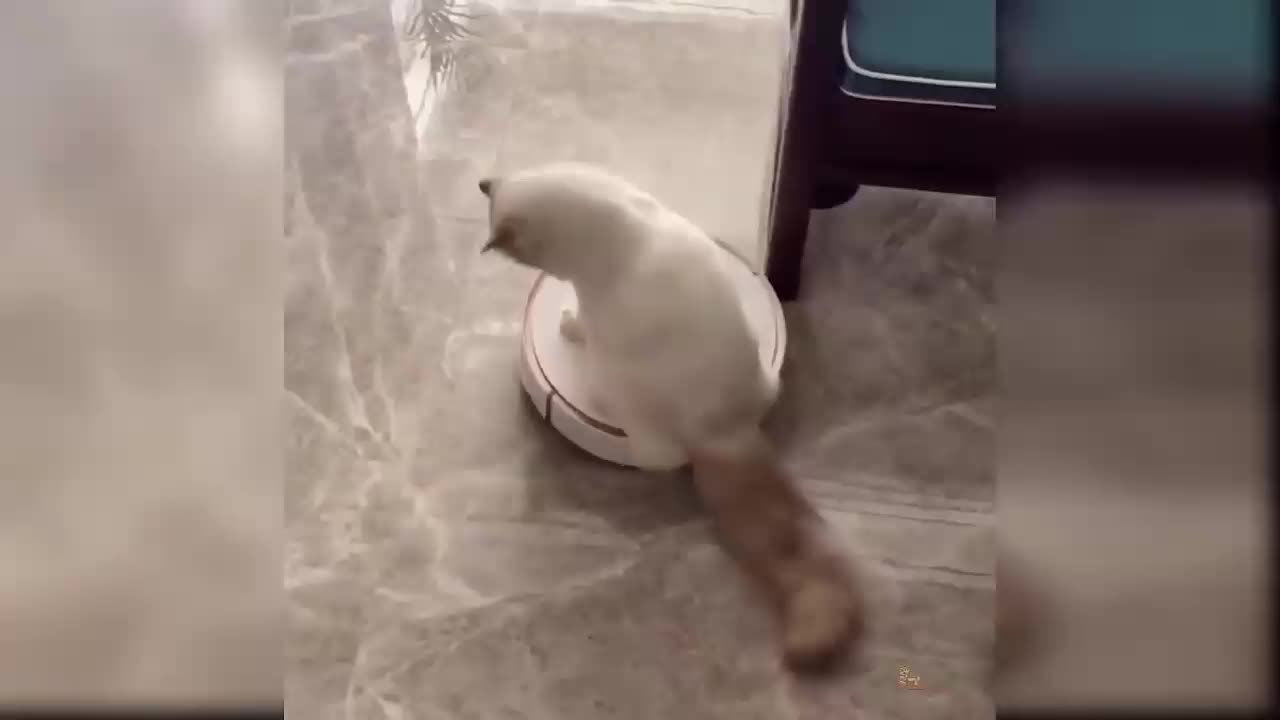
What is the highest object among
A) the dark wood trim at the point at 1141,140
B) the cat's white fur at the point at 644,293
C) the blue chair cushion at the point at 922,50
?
the dark wood trim at the point at 1141,140

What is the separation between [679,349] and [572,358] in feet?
0.64

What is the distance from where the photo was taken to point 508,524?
3.81ft

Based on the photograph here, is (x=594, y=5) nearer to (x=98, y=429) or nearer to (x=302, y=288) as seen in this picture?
(x=302, y=288)

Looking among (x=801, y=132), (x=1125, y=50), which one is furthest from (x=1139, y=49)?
(x=801, y=132)

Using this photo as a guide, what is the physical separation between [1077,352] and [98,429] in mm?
292

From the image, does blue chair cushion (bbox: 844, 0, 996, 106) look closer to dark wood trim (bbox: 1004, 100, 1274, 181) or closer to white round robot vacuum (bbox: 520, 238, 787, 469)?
white round robot vacuum (bbox: 520, 238, 787, 469)

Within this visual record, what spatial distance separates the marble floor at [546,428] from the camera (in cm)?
108

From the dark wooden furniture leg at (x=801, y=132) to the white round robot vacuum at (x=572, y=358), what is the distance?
5cm

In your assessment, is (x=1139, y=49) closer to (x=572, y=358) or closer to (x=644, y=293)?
(x=644, y=293)

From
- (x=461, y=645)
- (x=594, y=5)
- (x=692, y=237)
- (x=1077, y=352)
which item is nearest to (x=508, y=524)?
(x=461, y=645)

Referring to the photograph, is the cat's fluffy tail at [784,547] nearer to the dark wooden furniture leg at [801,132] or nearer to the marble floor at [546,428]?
the marble floor at [546,428]

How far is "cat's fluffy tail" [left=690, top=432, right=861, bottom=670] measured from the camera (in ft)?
3.34

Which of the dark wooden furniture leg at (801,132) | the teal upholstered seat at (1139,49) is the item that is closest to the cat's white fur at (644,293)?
the dark wooden furniture leg at (801,132)

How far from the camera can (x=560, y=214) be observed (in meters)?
0.99
